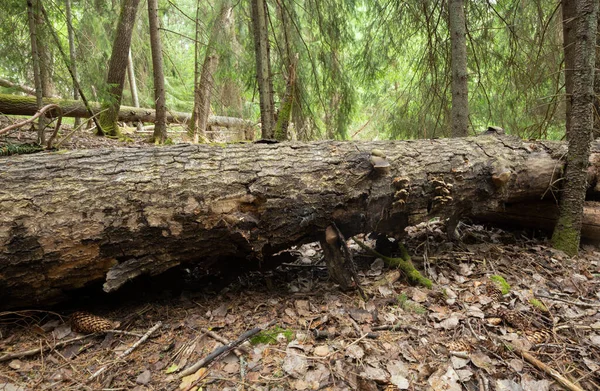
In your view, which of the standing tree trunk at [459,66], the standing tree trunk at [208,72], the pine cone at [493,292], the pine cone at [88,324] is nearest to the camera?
the pine cone at [88,324]

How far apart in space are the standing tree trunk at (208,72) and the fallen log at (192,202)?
3.97 m

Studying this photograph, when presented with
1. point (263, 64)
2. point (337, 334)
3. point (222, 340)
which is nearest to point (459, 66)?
point (263, 64)

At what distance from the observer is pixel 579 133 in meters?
2.94

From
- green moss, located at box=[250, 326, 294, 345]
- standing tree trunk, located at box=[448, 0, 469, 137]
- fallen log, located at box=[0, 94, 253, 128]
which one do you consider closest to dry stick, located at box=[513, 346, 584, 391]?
green moss, located at box=[250, 326, 294, 345]

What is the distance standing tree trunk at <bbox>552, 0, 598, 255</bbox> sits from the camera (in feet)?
9.01

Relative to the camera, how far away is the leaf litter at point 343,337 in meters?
1.71

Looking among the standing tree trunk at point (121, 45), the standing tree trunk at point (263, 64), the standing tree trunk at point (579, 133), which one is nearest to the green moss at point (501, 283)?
the standing tree trunk at point (579, 133)

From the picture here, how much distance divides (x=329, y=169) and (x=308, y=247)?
1.45m

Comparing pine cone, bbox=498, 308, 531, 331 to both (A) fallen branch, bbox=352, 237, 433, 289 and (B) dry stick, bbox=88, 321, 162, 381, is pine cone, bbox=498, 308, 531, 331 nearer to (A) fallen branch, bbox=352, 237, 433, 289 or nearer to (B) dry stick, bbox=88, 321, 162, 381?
(A) fallen branch, bbox=352, 237, 433, 289

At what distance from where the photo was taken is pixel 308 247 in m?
3.68

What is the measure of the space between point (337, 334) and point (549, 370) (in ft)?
3.94

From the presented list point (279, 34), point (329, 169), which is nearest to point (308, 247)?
point (329, 169)

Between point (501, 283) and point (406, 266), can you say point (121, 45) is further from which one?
point (501, 283)

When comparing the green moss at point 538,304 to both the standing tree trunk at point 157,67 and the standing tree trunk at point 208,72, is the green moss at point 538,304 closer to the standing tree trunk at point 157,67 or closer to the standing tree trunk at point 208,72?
the standing tree trunk at point 208,72
